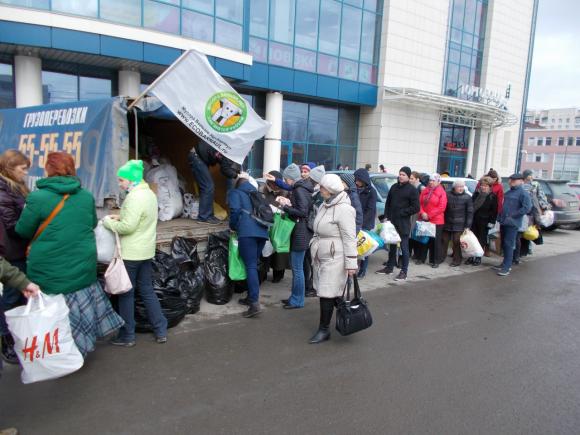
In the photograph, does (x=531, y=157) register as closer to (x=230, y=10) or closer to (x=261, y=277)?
(x=230, y=10)

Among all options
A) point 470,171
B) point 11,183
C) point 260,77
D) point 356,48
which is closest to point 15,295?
point 11,183

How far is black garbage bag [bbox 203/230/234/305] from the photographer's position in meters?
5.41

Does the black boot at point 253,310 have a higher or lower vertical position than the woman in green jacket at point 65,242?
lower

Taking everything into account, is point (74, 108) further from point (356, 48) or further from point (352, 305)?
point (356, 48)

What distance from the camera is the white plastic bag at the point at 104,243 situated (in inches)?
154

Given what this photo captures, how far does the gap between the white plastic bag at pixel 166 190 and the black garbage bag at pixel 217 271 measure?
1.19 metres

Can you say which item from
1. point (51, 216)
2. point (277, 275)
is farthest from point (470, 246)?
point (51, 216)

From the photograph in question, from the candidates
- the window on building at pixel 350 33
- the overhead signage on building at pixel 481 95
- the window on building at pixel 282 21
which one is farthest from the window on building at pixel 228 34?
the overhead signage on building at pixel 481 95

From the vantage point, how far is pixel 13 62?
13844 millimetres

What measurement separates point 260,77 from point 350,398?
16531 mm

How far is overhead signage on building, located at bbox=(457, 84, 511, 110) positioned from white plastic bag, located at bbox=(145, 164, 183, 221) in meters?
22.8

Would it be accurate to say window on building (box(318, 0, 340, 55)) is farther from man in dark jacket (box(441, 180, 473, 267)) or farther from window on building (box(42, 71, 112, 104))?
man in dark jacket (box(441, 180, 473, 267))

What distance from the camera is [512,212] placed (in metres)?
7.76

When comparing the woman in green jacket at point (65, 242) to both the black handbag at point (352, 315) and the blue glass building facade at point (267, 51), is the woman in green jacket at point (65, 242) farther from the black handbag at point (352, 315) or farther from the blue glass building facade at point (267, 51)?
the blue glass building facade at point (267, 51)
